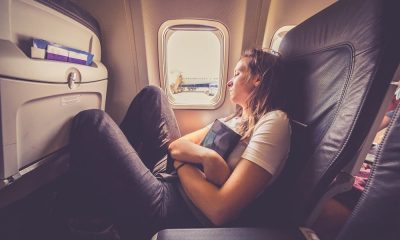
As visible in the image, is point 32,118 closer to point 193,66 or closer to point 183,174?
point 183,174

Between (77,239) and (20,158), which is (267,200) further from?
(20,158)

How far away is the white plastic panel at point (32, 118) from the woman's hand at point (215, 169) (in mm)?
918

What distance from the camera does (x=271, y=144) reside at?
0.82 m

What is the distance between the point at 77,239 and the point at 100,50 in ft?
4.86

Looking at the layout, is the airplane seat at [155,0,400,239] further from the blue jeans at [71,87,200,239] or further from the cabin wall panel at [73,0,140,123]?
the cabin wall panel at [73,0,140,123]

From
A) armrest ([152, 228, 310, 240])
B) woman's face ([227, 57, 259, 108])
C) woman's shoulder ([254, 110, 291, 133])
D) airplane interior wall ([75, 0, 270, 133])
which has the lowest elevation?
armrest ([152, 228, 310, 240])

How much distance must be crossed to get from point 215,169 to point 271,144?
0.28m

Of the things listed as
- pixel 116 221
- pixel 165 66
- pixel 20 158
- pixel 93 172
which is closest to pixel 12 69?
pixel 20 158

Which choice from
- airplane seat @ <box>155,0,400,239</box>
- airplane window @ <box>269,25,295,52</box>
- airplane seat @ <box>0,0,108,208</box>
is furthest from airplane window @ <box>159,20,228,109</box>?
airplane seat @ <box>155,0,400,239</box>

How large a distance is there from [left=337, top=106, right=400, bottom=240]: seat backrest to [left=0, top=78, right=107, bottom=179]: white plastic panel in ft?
4.37

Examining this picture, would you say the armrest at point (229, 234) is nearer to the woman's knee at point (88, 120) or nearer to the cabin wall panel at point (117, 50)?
the woman's knee at point (88, 120)

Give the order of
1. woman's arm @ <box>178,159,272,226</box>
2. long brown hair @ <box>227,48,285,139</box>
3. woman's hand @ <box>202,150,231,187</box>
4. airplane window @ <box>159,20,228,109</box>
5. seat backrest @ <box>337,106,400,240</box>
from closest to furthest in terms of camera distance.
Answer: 1. seat backrest @ <box>337,106,400,240</box>
2. woman's arm @ <box>178,159,272,226</box>
3. woman's hand @ <box>202,150,231,187</box>
4. long brown hair @ <box>227,48,285,139</box>
5. airplane window @ <box>159,20,228,109</box>

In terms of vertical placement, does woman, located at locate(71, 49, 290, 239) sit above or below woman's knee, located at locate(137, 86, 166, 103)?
below

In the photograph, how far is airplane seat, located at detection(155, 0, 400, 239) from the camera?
58 centimetres
